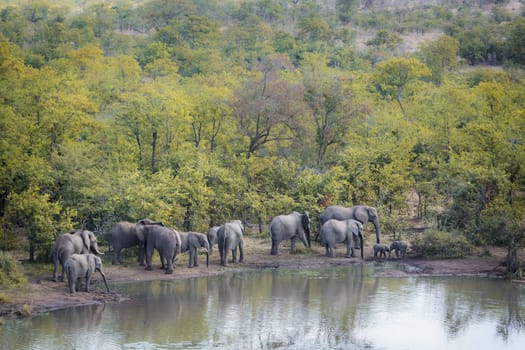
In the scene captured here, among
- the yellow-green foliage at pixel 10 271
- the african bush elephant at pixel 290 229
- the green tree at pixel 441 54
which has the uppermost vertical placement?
the green tree at pixel 441 54

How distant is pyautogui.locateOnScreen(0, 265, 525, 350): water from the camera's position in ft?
65.6

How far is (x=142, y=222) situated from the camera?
26.9m

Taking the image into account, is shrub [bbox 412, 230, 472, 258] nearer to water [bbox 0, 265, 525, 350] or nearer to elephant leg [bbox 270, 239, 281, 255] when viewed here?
water [bbox 0, 265, 525, 350]

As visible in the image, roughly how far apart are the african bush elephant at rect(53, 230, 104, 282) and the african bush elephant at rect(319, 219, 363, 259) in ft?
29.7

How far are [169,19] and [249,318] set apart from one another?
73.7m

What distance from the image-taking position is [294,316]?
73.8ft

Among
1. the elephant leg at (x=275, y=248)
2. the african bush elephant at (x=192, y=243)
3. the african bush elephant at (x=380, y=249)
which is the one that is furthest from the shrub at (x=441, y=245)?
the african bush elephant at (x=192, y=243)

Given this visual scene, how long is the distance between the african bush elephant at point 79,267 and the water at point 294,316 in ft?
3.88

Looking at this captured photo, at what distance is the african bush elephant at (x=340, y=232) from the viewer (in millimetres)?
29750

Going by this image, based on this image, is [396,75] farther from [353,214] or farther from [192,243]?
[192,243]

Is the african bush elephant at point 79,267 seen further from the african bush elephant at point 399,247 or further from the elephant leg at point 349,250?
the african bush elephant at point 399,247

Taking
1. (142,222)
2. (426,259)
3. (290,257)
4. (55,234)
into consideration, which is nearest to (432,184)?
(426,259)

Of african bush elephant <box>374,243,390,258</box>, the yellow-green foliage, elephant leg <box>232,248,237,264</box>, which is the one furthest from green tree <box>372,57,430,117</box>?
the yellow-green foliage

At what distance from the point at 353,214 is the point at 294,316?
9.70 m
